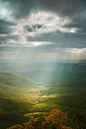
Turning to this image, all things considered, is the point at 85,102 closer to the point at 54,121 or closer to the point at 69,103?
the point at 69,103

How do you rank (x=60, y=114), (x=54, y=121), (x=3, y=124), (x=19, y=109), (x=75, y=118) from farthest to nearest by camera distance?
(x=19, y=109), (x=3, y=124), (x=75, y=118), (x=60, y=114), (x=54, y=121)

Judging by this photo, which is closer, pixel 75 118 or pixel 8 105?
pixel 75 118

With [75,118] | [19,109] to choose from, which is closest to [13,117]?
[19,109]

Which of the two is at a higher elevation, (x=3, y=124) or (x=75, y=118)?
(x=75, y=118)

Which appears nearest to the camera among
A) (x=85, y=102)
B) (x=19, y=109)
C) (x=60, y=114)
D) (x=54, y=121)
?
(x=54, y=121)

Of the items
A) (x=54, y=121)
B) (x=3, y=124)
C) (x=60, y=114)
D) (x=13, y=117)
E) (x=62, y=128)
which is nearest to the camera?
(x=62, y=128)

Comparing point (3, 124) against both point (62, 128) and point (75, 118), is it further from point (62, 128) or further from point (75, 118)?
point (62, 128)

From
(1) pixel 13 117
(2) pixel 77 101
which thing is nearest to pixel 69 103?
(2) pixel 77 101

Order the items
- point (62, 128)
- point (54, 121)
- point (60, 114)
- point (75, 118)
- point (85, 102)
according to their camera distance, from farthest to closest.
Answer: point (85, 102) < point (75, 118) < point (60, 114) < point (54, 121) < point (62, 128)

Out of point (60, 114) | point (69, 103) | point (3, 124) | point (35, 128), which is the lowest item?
point (69, 103)
